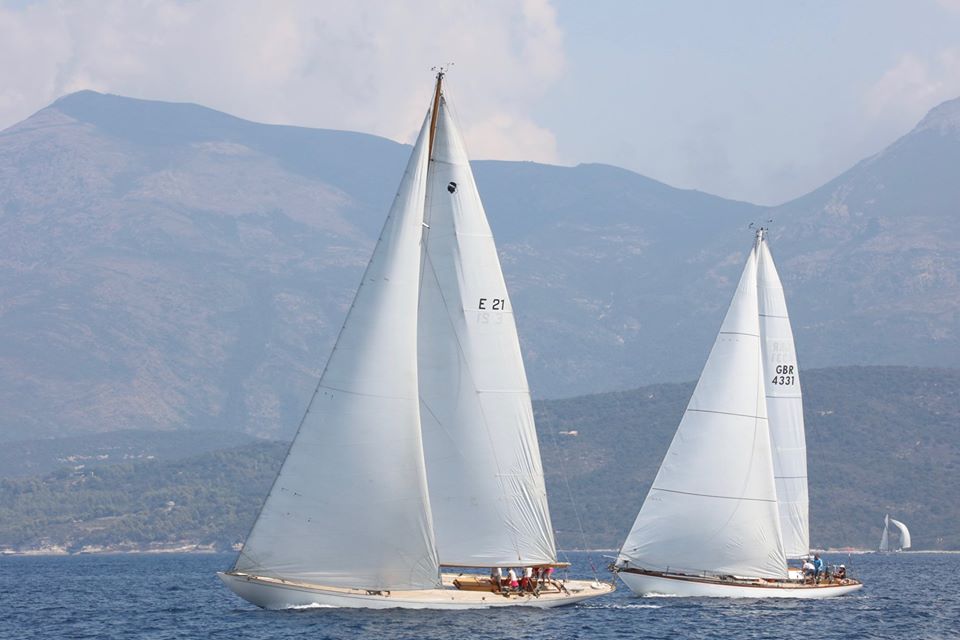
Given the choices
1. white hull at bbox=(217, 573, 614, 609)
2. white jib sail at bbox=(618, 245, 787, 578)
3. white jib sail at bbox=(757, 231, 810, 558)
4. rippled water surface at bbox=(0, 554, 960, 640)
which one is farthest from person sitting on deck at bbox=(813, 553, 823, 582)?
white hull at bbox=(217, 573, 614, 609)

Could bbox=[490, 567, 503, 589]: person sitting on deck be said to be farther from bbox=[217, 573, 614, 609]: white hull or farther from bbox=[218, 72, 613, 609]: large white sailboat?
bbox=[217, 573, 614, 609]: white hull

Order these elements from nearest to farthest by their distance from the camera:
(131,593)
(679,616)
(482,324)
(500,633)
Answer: (500,633) → (482,324) → (679,616) → (131,593)

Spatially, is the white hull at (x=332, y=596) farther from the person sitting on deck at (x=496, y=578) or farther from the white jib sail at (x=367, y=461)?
the person sitting on deck at (x=496, y=578)

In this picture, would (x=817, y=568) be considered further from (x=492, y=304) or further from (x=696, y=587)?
(x=492, y=304)

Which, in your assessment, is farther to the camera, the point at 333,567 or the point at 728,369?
the point at 728,369

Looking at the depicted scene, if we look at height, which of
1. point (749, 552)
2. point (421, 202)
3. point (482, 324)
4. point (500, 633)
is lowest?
point (500, 633)

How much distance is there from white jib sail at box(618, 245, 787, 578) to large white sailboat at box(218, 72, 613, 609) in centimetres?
1638

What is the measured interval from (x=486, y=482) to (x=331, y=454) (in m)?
5.90

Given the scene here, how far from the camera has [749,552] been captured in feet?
244

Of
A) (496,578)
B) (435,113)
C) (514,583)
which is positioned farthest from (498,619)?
(435,113)

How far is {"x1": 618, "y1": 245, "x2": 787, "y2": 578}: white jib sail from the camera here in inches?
2894

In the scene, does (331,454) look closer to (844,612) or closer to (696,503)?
(696,503)

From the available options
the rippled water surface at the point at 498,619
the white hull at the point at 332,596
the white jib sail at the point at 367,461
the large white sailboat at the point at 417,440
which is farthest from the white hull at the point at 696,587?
the white jib sail at the point at 367,461

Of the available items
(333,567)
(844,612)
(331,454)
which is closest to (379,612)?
(333,567)
